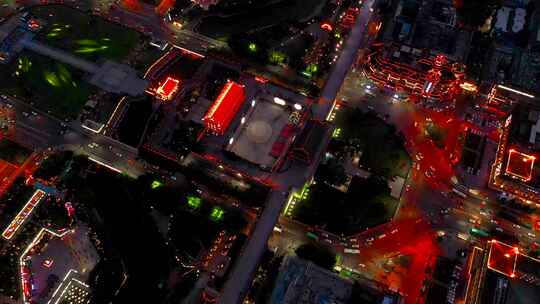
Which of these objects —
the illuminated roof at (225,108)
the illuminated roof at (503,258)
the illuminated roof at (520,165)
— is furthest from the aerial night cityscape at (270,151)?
the illuminated roof at (225,108)

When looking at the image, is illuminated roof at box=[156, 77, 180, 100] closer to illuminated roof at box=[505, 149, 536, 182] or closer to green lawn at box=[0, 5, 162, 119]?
green lawn at box=[0, 5, 162, 119]

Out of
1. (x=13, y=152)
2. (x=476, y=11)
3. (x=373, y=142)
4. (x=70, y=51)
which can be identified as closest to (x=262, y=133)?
(x=373, y=142)

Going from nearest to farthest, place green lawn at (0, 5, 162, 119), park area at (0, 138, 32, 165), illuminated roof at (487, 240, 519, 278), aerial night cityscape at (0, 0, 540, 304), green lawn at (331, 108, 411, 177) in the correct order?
illuminated roof at (487, 240, 519, 278) < aerial night cityscape at (0, 0, 540, 304) < park area at (0, 138, 32, 165) < green lawn at (331, 108, 411, 177) < green lawn at (0, 5, 162, 119)

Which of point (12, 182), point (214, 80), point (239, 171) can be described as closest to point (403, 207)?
point (239, 171)

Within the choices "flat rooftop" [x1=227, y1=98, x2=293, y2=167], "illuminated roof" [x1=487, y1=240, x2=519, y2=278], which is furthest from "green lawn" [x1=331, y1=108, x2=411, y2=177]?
"illuminated roof" [x1=487, y1=240, x2=519, y2=278]

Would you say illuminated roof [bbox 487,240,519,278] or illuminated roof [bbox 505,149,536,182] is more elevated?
illuminated roof [bbox 505,149,536,182]

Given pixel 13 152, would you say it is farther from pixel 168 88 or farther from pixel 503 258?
pixel 503 258

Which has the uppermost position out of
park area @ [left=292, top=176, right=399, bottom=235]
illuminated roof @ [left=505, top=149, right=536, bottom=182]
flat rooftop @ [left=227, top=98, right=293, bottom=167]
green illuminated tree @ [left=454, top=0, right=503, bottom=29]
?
green illuminated tree @ [left=454, top=0, right=503, bottom=29]
